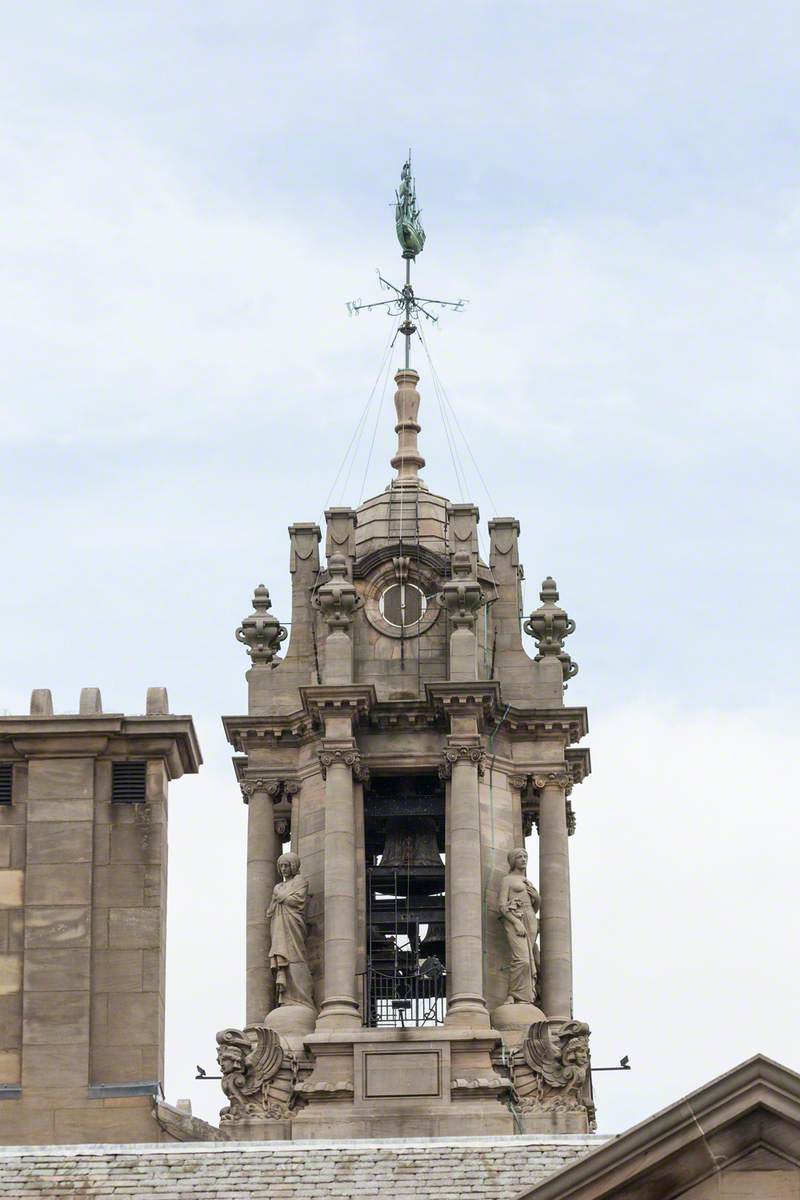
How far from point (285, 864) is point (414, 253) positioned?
1745 cm

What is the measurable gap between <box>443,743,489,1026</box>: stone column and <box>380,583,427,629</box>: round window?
11.7 feet

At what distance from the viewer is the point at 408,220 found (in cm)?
9938

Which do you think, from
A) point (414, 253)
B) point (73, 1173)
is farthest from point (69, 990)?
point (414, 253)

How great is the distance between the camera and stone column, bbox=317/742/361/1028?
85062 mm

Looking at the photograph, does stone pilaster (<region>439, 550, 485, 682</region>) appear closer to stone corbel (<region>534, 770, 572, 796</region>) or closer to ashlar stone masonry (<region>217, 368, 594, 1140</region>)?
ashlar stone masonry (<region>217, 368, 594, 1140</region>)

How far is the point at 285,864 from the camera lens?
87.2 metres

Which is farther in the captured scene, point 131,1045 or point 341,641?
point 341,641

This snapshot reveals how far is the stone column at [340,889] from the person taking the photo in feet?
279

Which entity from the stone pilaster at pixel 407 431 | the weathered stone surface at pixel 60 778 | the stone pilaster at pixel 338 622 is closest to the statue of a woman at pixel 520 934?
the stone pilaster at pixel 338 622

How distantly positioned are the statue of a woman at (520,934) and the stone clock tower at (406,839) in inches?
1.6

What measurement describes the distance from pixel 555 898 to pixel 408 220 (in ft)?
59.5

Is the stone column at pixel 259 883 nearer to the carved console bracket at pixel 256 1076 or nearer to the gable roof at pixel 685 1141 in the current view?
the carved console bracket at pixel 256 1076

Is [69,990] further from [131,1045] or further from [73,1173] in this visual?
[73,1173]

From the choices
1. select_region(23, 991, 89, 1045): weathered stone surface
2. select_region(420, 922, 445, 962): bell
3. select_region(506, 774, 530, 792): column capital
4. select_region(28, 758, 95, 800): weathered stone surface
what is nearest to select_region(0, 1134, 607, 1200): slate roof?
select_region(23, 991, 89, 1045): weathered stone surface
